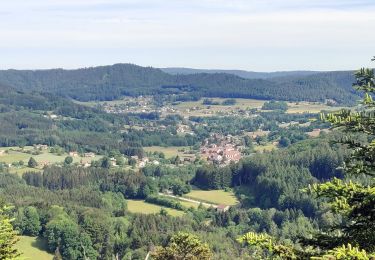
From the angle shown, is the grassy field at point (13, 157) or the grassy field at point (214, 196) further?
the grassy field at point (13, 157)

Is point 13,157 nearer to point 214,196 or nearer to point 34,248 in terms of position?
point 214,196

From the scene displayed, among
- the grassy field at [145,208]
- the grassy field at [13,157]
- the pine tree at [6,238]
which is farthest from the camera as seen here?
the grassy field at [13,157]

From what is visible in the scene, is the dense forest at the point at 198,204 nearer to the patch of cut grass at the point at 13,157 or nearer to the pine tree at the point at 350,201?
the pine tree at the point at 350,201

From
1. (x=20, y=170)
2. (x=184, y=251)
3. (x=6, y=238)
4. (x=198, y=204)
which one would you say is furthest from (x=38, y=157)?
(x=6, y=238)

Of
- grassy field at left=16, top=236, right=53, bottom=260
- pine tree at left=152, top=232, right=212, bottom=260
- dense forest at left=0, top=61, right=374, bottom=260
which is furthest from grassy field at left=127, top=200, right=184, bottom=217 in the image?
pine tree at left=152, top=232, right=212, bottom=260

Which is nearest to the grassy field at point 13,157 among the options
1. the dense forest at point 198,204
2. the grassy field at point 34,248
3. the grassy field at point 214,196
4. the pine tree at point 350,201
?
the dense forest at point 198,204

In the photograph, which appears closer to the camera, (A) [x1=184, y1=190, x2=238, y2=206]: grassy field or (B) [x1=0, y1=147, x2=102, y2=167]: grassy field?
(A) [x1=184, y1=190, x2=238, y2=206]: grassy field

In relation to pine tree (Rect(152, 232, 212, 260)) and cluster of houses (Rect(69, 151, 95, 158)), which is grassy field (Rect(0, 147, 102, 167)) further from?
pine tree (Rect(152, 232, 212, 260))
